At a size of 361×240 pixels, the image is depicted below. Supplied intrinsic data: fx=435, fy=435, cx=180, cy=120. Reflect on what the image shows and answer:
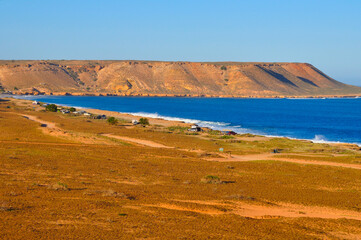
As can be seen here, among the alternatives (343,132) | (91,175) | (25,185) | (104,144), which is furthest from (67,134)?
(343,132)

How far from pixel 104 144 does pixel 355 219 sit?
1154 inches

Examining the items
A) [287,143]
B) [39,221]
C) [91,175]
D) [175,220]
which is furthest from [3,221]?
[287,143]

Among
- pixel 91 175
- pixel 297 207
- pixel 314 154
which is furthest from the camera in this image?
pixel 314 154

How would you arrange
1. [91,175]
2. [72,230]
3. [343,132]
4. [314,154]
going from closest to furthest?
[72,230], [91,175], [314,154], [343,132]

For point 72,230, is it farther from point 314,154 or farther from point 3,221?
point 314,154

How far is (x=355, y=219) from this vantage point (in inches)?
681

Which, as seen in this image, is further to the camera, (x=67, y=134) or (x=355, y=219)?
(x=67, y=134)

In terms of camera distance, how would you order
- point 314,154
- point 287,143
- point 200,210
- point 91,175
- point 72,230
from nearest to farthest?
point 72,230
point 200,210
point 91,175
point 314,154
point 287,143

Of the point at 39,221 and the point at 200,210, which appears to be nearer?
the point at 39,221

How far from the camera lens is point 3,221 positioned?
1395 cm

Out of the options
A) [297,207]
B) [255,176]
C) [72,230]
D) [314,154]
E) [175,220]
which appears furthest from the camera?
[314,154]

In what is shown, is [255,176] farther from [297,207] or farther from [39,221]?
[39,221]

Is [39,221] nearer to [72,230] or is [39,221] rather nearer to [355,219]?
[72,230]

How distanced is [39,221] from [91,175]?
1027cm
